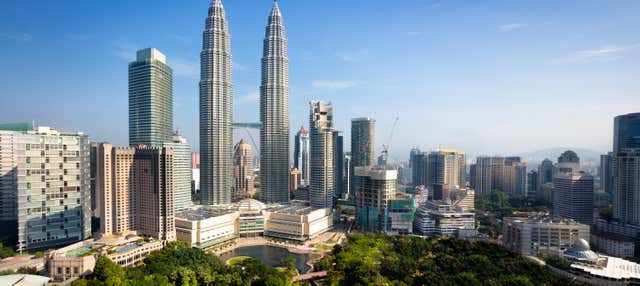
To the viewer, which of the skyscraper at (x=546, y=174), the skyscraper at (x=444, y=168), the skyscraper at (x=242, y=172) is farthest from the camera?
the skyscraper at (x=242, y=172)

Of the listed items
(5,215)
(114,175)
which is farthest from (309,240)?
(5,215)

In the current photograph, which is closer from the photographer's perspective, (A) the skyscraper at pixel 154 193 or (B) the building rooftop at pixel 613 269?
(B) the building rooftop at pixel 613 269

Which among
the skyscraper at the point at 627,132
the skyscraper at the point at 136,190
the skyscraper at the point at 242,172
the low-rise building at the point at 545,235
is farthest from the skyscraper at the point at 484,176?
the skyscraper at the point at 136,190

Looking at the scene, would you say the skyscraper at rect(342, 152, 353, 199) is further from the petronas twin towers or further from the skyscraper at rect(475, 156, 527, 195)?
the skyscraper at rect(475, 156, 527, 195)

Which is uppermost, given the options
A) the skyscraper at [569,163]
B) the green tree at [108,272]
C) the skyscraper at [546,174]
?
the skyscraper at [569,163]

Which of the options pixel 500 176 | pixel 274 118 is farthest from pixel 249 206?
pixel 500 176

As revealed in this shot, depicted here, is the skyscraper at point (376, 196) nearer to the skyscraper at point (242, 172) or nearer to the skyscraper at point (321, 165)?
the skyscraper at point (321, 165)
